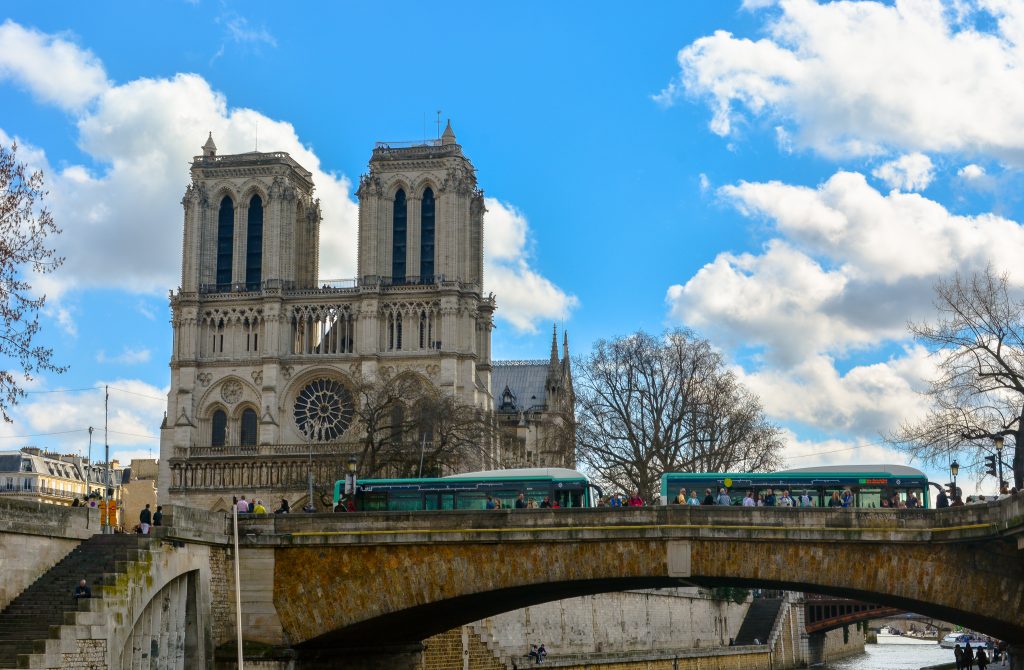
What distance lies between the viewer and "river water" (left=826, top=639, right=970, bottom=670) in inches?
3883

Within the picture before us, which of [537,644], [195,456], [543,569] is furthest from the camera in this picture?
[195,456]

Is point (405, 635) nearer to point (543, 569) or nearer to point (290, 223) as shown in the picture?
point (543, 569)

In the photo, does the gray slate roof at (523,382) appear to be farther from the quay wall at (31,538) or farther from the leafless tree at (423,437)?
the quay wall at (31,538)

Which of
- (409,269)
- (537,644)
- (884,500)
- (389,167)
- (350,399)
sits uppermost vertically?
(389,167)

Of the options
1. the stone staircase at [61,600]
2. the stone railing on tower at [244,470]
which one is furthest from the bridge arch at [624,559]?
the stone railing on tower at [244,470]

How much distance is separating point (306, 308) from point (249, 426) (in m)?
9.68

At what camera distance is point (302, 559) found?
41.7 metres

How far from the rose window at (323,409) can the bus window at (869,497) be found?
67616mm

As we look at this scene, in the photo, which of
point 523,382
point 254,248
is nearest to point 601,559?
point 254,248

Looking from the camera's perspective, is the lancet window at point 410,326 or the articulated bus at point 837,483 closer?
the articulated bus at point 837,483

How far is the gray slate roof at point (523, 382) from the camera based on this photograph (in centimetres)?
14388

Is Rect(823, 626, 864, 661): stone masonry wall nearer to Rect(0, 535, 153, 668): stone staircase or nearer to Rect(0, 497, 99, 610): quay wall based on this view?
Rect(0, 535, 153, 668): stone staircase

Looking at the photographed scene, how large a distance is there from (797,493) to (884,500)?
114 inches

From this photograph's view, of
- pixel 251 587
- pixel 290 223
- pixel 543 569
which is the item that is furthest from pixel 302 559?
pixel 290 223
